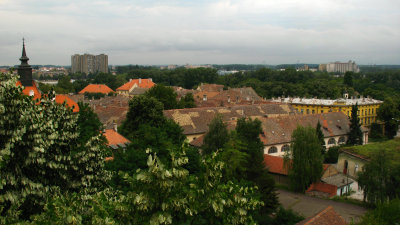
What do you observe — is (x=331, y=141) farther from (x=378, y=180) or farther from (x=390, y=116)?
(x=378, y=180)

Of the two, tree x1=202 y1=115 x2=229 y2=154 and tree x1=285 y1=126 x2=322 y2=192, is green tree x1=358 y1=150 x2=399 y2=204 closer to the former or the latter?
tree x1=285 y1=126 x2=322 y2=192

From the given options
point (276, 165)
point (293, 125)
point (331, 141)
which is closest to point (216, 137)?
point (276, 165)

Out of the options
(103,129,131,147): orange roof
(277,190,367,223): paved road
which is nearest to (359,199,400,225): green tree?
(277,190,367,223): paved road

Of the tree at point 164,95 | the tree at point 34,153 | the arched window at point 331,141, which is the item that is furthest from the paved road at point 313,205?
the tree at point 164,95

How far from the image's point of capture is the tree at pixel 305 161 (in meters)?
31.6

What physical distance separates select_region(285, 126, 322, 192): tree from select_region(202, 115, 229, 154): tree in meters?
6.18

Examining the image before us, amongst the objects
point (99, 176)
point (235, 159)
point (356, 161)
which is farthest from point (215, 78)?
point (99, 176)

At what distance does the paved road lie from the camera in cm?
2713

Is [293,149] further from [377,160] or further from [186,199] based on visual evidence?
[186,199]

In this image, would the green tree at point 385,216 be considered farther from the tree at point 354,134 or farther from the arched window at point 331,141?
the tree at point 354,134

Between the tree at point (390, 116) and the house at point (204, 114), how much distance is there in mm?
18580

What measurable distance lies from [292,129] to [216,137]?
1563 cm

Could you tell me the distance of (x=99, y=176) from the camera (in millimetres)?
11227

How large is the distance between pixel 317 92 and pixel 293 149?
6678cm
